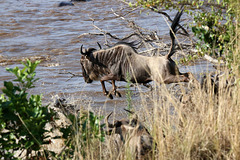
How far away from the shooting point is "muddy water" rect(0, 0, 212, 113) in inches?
446

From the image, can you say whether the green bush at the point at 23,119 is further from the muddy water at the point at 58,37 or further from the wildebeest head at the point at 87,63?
the muddy water at the point at 58,37

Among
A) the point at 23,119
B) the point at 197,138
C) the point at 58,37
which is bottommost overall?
the point at 58,37

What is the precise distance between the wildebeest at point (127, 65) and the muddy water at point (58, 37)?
2.48m

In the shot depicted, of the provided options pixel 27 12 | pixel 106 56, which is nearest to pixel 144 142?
pixel 106 56

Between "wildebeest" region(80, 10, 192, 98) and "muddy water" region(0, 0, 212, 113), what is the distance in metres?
2.48

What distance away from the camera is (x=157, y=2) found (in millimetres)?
6535

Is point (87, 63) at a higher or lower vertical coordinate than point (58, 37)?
higher

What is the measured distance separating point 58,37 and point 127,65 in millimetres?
12387

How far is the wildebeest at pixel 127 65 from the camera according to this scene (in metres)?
5.80

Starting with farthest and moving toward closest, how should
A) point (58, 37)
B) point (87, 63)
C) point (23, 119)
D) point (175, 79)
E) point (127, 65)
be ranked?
point (58, 37)
point (87, 63)
point (127, 65)
point (175, 79)
point (23, 119)

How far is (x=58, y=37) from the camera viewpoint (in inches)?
715

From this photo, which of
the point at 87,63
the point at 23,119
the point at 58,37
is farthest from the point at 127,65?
the point at 58,37

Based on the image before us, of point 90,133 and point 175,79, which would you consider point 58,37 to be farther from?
point 90,133

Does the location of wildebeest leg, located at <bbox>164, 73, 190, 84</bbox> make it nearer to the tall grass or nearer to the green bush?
the tall grass
